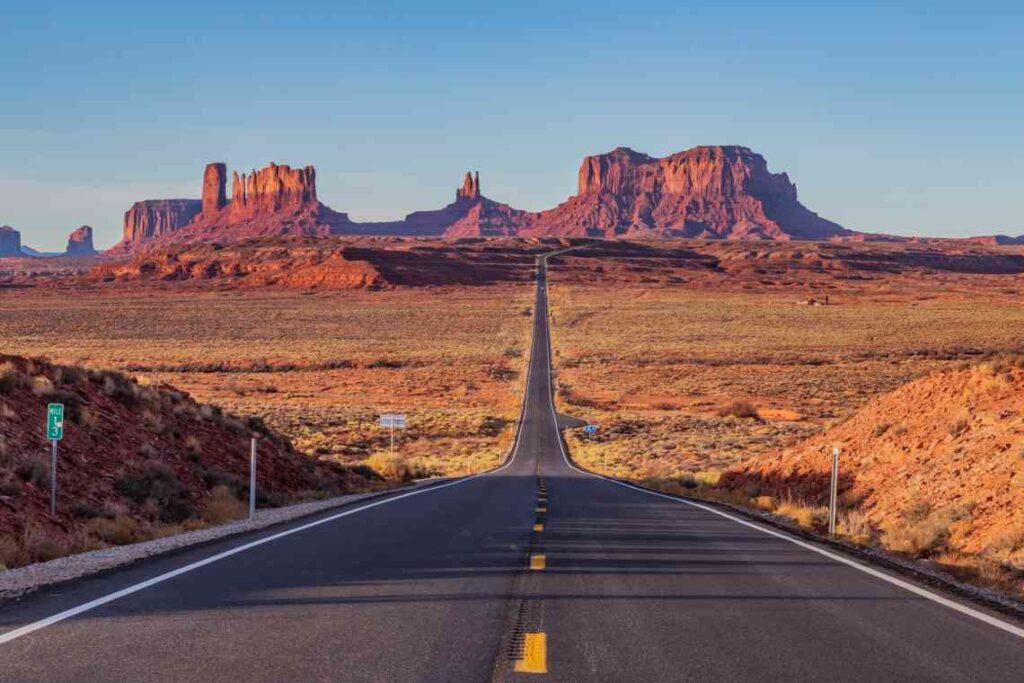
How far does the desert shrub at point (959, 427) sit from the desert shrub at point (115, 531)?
41.8 feet

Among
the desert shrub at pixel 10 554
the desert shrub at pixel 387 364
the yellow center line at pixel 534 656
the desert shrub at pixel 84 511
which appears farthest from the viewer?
the desert shrub at pixel 387 364

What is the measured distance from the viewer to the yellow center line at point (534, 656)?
616cm

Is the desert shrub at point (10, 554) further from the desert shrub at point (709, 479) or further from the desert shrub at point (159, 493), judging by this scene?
the desert shrub at point (709, 479)

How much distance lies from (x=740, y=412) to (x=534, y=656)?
171ft

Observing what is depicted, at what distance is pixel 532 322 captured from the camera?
122 m

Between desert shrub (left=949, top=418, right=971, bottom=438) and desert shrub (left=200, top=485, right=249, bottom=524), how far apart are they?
1187 cm

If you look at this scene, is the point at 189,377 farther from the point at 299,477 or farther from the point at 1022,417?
the point at 1022,417

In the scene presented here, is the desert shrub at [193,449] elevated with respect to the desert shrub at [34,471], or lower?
lower

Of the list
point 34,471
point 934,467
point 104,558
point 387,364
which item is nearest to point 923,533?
point 934,467

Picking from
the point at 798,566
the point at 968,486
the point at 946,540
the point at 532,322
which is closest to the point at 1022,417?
the point at 968,486

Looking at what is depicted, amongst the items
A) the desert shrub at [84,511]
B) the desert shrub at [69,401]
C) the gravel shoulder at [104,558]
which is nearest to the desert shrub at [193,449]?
the desert shrub at [69,401]

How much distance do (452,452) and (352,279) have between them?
119346 mm

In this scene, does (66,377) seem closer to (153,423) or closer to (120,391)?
(120,391)

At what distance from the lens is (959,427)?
16.7 meters
